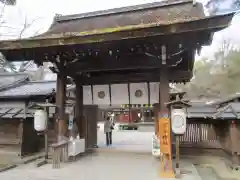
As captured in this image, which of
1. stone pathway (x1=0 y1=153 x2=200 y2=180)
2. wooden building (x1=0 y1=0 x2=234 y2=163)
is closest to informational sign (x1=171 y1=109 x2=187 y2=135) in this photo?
wooden building (x1=0 y1=0 x2=234 y2=163)

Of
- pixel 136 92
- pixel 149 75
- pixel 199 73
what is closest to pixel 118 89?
pixel 136 92

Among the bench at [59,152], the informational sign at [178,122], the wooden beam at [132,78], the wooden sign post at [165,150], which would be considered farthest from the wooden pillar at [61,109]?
the informational sign at [178,122]

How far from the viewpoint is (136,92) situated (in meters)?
8.83

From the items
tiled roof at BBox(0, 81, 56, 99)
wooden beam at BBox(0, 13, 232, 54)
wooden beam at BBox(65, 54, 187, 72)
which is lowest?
tiled roof at BBox(0, 81, 56, 99)

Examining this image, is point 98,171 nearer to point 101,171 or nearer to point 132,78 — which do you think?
point 101,171

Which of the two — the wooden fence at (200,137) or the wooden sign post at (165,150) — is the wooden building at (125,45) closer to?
the wooden sign post at (165,150)

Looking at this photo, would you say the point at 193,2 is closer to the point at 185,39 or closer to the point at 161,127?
the point at 185,39

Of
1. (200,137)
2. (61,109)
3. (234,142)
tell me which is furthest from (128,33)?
(200,137)

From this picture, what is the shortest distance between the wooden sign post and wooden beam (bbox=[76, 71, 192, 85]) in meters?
2.06

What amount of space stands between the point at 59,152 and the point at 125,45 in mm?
3843

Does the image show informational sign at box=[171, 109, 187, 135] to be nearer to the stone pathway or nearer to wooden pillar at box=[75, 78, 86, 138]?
the stone pathway

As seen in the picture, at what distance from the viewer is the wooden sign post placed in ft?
21.3

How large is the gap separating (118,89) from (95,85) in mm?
943

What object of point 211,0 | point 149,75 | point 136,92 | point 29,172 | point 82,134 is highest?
point 211,0
